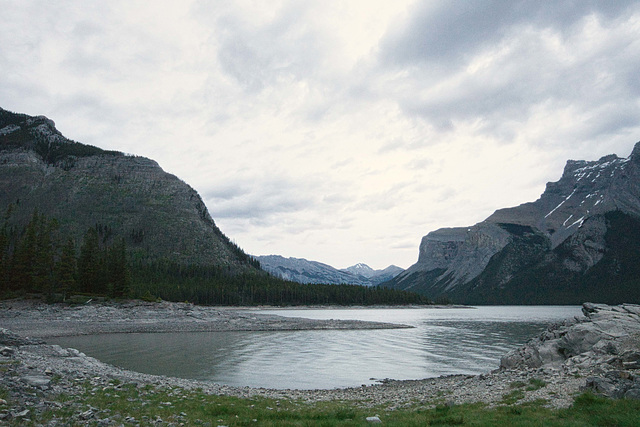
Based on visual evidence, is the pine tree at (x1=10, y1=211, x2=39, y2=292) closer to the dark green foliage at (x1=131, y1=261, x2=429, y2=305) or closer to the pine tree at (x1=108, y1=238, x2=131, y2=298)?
the pine tree at (x1=108, y1=238, x2=131, y2=298)

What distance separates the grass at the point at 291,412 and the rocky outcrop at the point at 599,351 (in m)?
2.30

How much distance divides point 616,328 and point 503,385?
569 inches

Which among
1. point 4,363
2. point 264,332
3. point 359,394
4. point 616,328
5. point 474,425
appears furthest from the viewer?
point 264,332

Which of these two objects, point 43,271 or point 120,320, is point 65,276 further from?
point 120,320

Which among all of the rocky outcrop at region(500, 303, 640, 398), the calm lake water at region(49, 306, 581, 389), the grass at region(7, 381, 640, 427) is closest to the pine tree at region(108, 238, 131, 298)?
the calm lake water at region(49, 306, 581, 389)

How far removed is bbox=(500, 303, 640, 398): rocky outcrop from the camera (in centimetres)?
1653

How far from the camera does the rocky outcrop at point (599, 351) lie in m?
16.5

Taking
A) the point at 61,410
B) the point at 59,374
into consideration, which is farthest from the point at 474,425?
the point at 59,374

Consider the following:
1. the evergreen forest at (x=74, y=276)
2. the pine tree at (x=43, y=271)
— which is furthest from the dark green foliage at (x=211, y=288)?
the pine tree at (x=43, y=271)

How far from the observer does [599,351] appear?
24359 millimetres

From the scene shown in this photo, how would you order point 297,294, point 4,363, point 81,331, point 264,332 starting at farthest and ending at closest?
point 297,294 < point 264,332 < point 81,331 < point 4,363

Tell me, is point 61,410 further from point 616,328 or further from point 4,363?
point 616,328

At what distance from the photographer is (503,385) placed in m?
21.3

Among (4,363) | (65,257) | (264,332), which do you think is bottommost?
(264,332)
